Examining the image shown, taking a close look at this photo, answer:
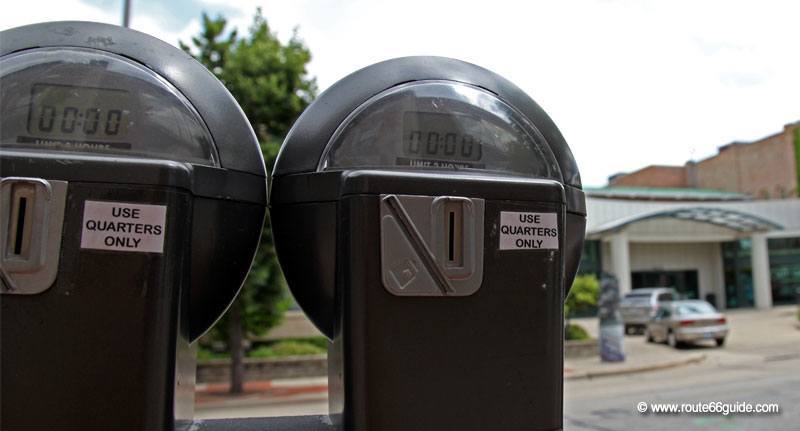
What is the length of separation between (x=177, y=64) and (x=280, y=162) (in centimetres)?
30

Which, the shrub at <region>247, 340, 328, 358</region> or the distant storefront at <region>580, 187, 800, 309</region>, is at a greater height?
the distant storefront at <region>580, 187, 800, 309</region>

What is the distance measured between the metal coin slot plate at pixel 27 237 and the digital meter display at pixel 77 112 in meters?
0.17

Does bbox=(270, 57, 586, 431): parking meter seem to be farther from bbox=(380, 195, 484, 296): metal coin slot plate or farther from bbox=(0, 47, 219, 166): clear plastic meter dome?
bbox=(0, 47, 219, 166): clear plastic meter dome

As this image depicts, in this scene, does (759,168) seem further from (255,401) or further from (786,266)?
(255,401)

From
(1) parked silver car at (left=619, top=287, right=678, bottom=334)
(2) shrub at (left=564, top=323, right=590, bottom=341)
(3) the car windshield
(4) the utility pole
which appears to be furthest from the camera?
(1) parked silver car at (left=619, top=287, right=678, bottom=334)

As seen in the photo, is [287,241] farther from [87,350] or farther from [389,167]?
[87,350]

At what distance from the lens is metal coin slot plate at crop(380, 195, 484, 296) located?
3.70ft

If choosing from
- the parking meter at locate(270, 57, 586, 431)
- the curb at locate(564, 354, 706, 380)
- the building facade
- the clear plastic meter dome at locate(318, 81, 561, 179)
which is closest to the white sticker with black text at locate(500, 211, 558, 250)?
the parking meter at locate(270, 57, 586, 431)

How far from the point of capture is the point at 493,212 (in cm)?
118

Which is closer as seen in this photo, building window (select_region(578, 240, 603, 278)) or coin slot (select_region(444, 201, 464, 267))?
coin slot (select_region(444, 201, 464, 267))

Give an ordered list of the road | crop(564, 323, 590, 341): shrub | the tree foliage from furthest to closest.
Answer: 1. crop(564, 323, 590, 341): shrub
2. the tree foliage
3. the road

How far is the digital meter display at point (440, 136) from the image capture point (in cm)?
132

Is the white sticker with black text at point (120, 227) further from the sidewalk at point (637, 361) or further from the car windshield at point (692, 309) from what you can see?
the car windshield at point (692, 309)

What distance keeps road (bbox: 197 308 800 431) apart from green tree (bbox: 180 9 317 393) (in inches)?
48.1
